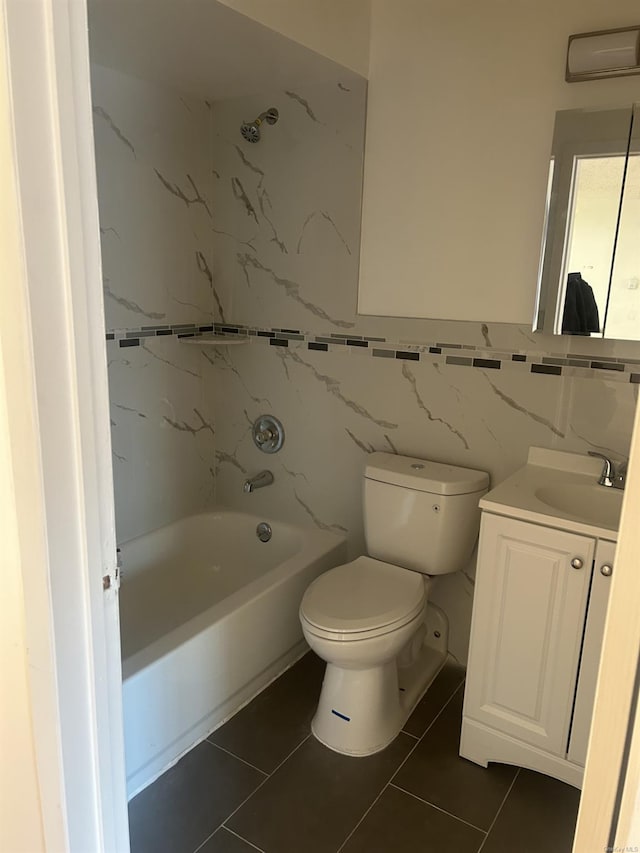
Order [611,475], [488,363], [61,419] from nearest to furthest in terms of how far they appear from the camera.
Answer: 1. [61,419]
2. [611,475]
3. [488,363]

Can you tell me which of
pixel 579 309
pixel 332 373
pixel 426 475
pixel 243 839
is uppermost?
pixel 579 309

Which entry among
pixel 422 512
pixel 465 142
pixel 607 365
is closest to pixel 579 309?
pixel 607 365

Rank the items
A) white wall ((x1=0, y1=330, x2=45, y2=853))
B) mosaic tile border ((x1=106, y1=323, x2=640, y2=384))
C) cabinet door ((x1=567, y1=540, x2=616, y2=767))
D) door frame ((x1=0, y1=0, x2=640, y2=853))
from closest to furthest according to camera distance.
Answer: door frame ((x1=0, y1=0, x2=640, y2=853)) < white wall ((x1=0, y1=330, x2=45, y2=853)) < cabinet door ((x1=567, y1=540, x2=616, y2=767)) < mosaic tile border ((x1=106, y1=323, x2=640, y2=384))

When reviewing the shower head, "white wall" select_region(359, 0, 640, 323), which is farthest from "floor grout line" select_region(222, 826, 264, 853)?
the shower head

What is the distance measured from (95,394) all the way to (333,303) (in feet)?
5.08

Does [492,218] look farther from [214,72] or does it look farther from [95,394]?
[95,394]

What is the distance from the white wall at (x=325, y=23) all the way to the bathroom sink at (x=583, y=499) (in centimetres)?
151

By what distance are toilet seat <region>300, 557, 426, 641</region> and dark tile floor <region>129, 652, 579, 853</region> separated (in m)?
0.41

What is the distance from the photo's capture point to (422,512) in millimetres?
2207

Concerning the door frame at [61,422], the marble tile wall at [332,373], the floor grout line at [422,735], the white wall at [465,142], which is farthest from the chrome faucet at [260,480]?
the door frame at [61,422]

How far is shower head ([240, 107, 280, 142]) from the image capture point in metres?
2.43

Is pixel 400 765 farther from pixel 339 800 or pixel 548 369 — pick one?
pixel 548 369

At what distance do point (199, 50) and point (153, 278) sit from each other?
820 millimetres

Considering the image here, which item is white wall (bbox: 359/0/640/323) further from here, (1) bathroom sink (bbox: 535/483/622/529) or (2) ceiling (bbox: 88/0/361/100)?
(1) bathroom sink (bbox: 535/483/622/529)
